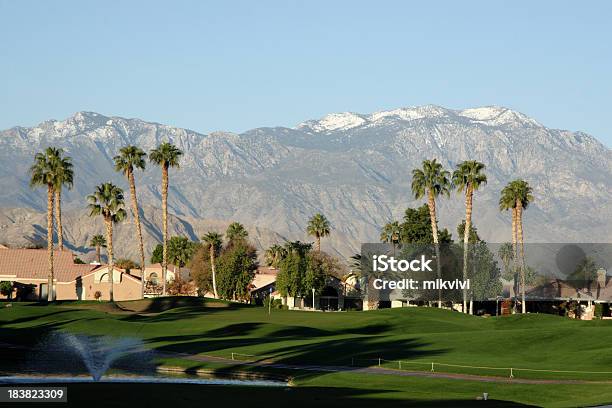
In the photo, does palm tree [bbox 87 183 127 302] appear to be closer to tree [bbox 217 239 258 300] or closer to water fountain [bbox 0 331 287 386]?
tree [bbox 217 239 258 300]

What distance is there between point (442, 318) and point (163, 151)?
57253mm

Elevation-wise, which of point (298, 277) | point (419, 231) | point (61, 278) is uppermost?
point (419, 231)

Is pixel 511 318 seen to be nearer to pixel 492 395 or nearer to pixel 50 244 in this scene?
pixel 492 395

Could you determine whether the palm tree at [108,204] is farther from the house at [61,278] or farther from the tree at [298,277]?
the tree at [298,277]

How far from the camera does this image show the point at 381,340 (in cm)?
9044

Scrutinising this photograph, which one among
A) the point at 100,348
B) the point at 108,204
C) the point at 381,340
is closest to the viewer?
the point at 100,348

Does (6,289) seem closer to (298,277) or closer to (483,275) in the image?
(298,277)

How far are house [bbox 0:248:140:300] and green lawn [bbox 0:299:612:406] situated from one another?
34.1m

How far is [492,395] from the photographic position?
57.2 metres

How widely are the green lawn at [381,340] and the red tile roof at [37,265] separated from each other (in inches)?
1442

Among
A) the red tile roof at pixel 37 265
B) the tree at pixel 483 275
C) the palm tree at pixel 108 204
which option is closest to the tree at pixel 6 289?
the red tile roof at pixel 37 265

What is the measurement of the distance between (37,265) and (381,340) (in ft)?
307

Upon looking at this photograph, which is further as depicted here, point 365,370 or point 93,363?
point 93,363

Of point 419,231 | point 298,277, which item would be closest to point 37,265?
point 298,277
